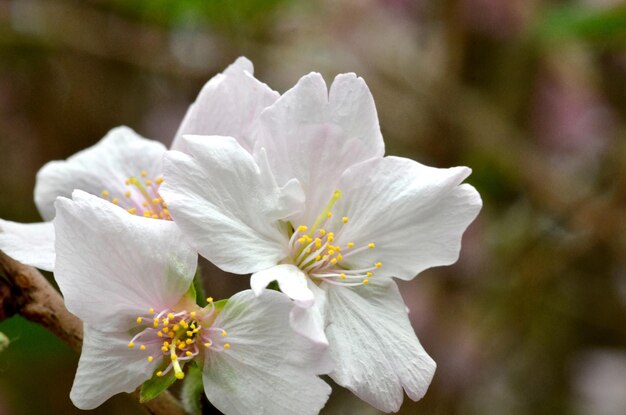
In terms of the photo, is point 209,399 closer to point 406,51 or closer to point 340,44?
point 406,51

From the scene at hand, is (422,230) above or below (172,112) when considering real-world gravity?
above

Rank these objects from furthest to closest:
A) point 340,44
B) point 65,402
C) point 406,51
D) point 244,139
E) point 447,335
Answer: point 340,44 < point 406,51 < point 447,335 < point 65,402 < point 244,139

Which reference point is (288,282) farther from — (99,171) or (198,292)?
(99,171)

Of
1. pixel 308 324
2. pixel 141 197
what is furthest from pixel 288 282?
pixel 141 197

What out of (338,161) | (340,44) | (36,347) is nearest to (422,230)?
(338,161)

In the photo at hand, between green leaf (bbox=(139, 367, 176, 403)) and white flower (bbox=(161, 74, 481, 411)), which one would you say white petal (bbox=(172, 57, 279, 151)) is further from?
green leaf (bbox=(139, 367, 176, 403))

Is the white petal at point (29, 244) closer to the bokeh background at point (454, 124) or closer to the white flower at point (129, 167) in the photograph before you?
the white flower at point (129, 167)
